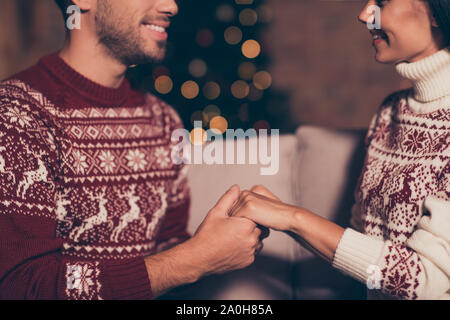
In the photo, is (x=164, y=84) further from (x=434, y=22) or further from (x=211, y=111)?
(x=434, y=22)

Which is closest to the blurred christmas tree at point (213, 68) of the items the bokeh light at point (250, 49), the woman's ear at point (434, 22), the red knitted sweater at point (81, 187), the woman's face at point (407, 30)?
the bokeh light at point (250, 49)

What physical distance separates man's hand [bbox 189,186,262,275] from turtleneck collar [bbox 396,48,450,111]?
0.61m

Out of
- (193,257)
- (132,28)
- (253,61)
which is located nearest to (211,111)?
(253,61)

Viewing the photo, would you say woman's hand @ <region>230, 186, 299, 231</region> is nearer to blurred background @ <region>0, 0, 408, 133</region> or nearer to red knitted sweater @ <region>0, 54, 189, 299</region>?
red knitted sweater @ <region>0, 54, 189, 299</region>

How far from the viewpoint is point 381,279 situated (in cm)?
109

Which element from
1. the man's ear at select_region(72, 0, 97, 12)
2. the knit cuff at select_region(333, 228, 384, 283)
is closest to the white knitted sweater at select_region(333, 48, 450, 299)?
the knit cuff at select_region(333, 228, 384, 283)

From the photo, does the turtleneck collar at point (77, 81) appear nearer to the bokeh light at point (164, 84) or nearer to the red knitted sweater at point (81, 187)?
the red knitted sweater at point (81, 187)

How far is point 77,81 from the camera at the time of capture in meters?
1.44

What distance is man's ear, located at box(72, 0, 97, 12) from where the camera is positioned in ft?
4.91

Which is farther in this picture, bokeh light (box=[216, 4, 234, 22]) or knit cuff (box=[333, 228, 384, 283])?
bokeh light (box=[216, 4, 234, 22])

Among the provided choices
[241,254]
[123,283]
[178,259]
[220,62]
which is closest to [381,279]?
[241,254]

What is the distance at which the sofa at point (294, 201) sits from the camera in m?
1.61

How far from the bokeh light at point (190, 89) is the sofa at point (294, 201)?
1.41 metres
